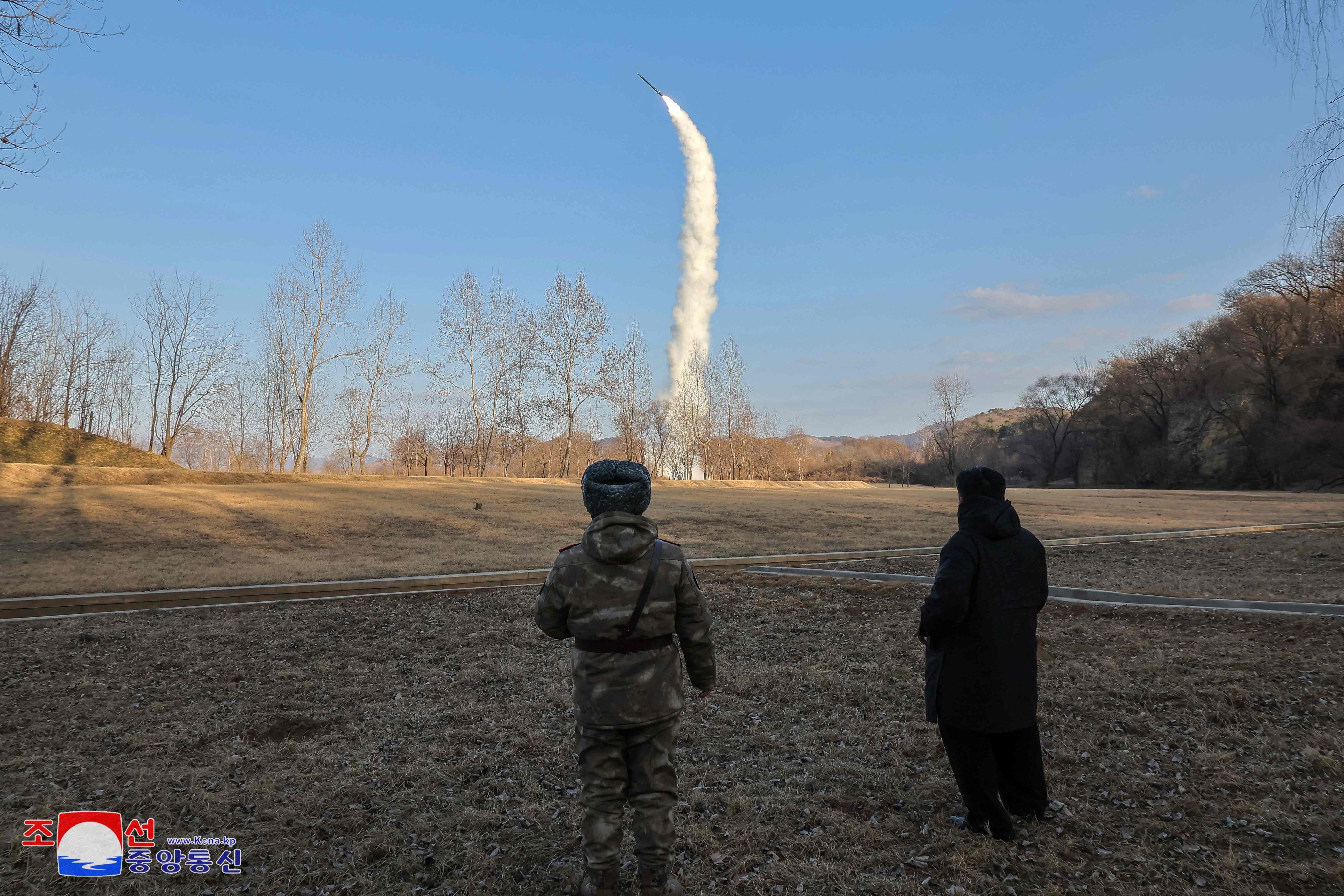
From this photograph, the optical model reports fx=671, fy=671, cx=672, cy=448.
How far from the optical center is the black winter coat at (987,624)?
11.4 ft

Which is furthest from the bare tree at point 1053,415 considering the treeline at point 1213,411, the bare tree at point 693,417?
the bare tree at point 693,417

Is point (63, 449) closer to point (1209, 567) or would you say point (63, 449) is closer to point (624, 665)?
point (624, 665)

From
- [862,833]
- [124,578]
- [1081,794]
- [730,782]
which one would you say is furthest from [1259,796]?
[124,578]

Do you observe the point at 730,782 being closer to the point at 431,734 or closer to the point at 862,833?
the point at 862,833

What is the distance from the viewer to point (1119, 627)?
→ 793 cm

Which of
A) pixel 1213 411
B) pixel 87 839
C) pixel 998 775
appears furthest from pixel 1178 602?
pixel 1213 411

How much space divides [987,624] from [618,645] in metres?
1.94

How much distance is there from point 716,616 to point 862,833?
5.65 meters

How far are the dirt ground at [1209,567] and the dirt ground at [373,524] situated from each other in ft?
9.11

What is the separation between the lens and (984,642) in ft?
11.5

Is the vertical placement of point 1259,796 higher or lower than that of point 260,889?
higher

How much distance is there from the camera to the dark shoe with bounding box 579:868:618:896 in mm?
3084

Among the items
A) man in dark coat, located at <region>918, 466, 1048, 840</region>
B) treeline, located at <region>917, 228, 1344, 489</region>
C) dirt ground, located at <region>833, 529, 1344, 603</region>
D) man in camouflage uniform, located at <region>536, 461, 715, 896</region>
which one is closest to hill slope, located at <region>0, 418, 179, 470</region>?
dirt ground, located at <region>833, 529, 1344, 603</region>

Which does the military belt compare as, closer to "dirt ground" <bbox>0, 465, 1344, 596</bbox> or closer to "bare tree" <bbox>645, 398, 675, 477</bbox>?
"dirt ground" <bbox>0, 465, 1344, 596</bbox>
